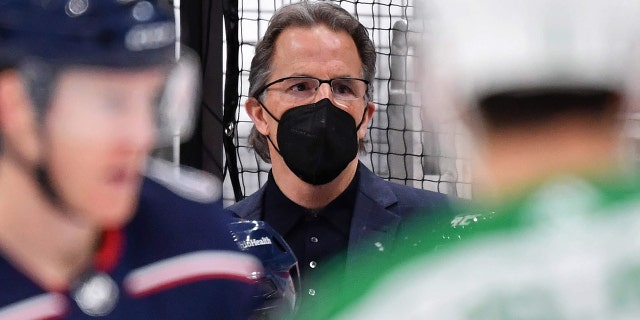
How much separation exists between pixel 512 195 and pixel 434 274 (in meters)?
0.06

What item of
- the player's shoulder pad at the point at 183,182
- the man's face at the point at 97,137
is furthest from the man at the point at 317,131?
the man's face at the point at 97,137

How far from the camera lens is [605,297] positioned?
0.51 meters

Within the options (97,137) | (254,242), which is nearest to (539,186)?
Result: (97,137)

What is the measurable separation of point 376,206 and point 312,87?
0.25 meters

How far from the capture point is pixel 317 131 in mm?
1719

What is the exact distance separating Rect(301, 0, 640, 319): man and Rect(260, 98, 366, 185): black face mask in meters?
1.20

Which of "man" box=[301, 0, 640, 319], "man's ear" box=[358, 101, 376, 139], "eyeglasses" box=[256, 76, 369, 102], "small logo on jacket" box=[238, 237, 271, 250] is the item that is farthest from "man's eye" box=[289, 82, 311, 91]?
"man" box=[301, 0, 640, 319]

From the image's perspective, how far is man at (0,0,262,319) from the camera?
2.26 feet

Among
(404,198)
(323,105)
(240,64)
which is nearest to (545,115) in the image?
(323,105)

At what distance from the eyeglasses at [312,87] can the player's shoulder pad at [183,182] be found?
852mm

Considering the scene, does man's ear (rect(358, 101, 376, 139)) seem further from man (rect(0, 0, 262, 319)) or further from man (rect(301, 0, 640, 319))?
man (rect(301, 0, 640, 319))

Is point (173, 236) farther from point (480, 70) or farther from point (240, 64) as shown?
point (240, 64)

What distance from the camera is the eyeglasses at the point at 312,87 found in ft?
5.80

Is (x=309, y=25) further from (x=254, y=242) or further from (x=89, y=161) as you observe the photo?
(x=89, y=161)
